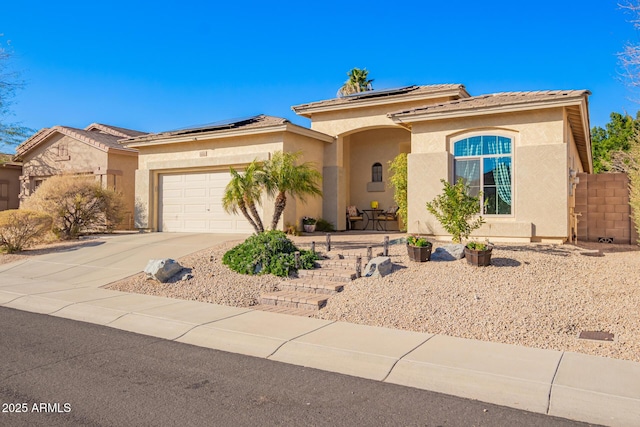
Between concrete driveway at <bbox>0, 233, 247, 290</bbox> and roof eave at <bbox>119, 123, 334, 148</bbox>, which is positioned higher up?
roof eave at <bbox>119, 123, 334, 148</bbox>

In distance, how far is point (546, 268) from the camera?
904 cm

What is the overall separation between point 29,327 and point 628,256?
460 inches

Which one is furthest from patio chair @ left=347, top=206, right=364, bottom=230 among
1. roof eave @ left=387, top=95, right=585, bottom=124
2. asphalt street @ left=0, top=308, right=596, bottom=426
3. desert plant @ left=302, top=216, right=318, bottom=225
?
asphalt street @ left=0, top=308, right=596, bottom=426

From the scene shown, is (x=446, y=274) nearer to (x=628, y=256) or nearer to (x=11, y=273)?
(x=628, y=256)

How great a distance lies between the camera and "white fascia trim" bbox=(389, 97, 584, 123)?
39.3 ft

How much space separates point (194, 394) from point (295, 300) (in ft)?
12.3

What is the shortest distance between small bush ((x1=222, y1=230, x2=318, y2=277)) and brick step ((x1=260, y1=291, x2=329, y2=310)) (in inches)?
50.9

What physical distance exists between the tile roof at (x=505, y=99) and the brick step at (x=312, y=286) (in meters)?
6.73

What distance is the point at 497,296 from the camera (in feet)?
25.4

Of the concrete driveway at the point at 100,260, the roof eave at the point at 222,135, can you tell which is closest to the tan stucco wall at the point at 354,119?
the roof eave at the point at 222,135

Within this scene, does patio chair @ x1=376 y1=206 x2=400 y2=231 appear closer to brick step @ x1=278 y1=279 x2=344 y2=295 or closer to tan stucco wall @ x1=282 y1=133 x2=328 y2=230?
tan stucco wall @ x1=282 y1=133 x2=328 y2=230

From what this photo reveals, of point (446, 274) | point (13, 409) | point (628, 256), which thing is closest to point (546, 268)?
point (446, 274)

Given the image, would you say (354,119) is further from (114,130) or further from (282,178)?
(114,130)

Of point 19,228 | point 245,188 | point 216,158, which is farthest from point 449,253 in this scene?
point 19,228
